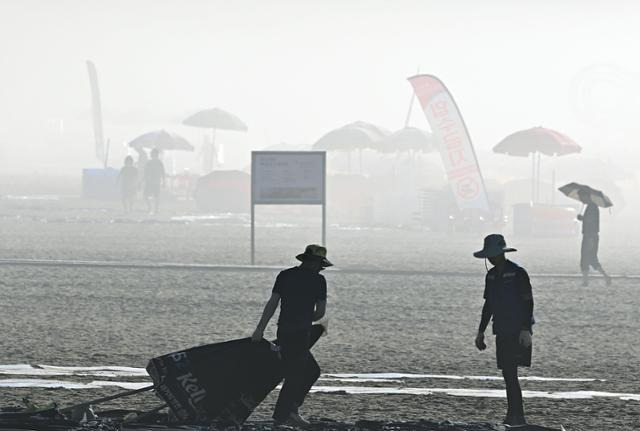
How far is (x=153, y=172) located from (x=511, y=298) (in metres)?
33.3

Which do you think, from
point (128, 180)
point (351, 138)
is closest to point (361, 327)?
point (128, 180)

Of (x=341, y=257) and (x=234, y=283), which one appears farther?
(x=341, y=257)

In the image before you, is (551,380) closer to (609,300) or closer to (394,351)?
(394,351)

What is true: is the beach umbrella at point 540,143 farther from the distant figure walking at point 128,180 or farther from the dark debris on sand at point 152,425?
the dark debris on sand at point 152,425

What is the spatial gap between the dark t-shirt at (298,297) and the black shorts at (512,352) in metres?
1.37

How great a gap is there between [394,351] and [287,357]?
425cm

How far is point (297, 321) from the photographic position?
8.76 meters

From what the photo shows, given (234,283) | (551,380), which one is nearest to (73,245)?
(234,283)

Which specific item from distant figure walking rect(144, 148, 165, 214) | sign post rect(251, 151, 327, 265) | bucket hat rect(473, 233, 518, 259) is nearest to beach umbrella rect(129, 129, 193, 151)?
distant figure walking rect(144, 148, 165, 214)

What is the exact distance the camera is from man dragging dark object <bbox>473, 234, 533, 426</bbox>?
8.98 metres

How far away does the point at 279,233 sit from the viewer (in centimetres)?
3531

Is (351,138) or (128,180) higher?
(351,138)

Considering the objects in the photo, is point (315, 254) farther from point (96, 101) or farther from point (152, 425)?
point (96, 101)

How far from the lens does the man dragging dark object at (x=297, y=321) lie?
343 inches
